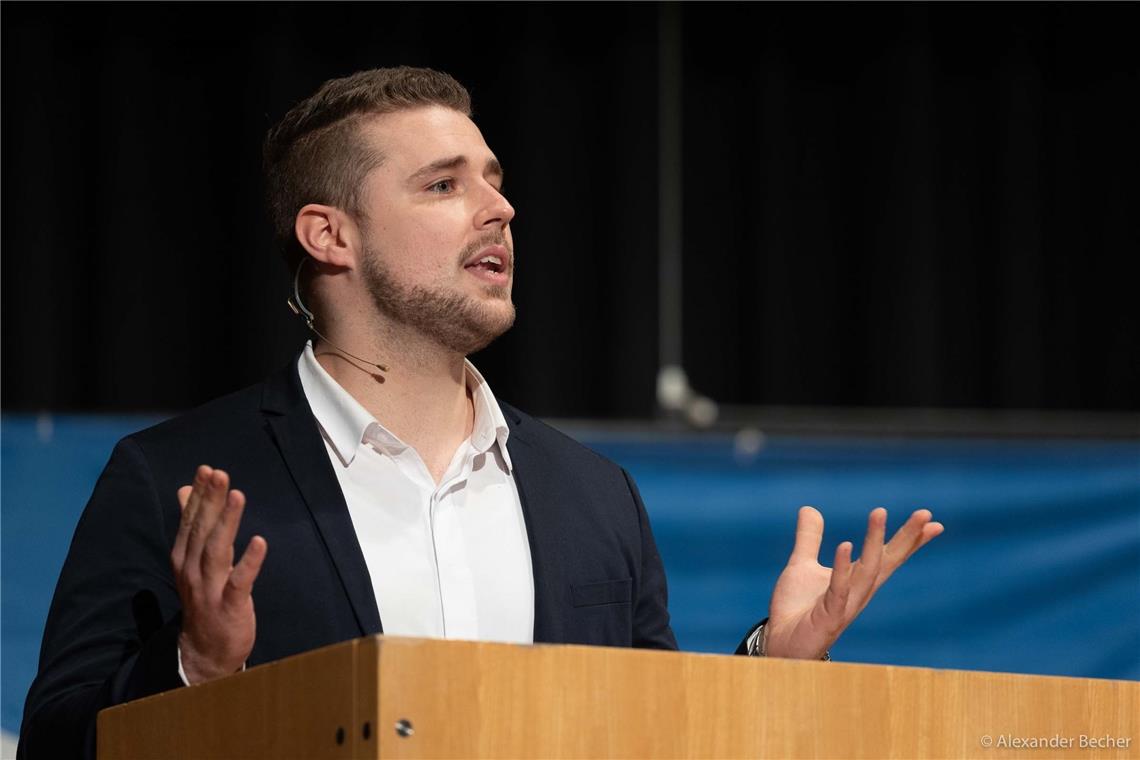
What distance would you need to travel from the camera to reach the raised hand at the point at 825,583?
1775 millimetres

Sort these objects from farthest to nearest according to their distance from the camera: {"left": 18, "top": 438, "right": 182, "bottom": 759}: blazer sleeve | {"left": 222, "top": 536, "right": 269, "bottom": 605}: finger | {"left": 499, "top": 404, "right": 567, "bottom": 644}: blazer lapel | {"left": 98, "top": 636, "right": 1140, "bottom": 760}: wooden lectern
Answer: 1. {"left": 499, "top": 404, "right": 567, "bottom": 644}: blazer lapel
2. {"left": 18, "top": 438, "right": 182, "bottom": 759}: blazer sleeve
3. {"left": 222, "top": 536, "right": 269, "bottom": 605}: finger
4. {"left": 98, "top": 636, "right": 1140, "bottom": 760}: wooden lectern

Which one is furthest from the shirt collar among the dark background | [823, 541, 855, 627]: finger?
the dark background

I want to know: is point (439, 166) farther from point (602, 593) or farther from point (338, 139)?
point (602, 593)

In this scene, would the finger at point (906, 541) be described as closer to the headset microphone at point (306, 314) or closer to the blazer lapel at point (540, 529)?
the blazer lapel at point (540, 529)

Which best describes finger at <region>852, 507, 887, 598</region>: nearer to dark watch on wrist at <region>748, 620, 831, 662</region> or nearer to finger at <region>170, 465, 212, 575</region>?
dark watch on wrist at <region>748, 620, 831, 662</region>

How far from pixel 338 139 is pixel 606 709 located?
47.7 inches

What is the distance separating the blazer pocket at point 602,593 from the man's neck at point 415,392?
0.24 meters

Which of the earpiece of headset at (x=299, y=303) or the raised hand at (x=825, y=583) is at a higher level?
the earpiece of headset at (x=299, y=303)

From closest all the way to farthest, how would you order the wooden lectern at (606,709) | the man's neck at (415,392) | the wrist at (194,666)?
the wooden lectern at (606,709) → the wrist at (194,666) → the man's neck at (415,392)

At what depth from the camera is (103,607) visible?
1842 millimetres

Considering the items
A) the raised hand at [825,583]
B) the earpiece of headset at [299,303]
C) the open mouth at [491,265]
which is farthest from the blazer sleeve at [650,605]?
the earpiece of headset at [299,303]

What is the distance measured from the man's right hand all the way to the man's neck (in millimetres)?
596

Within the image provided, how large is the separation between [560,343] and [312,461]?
5.83ft

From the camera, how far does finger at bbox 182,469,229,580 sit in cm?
148
